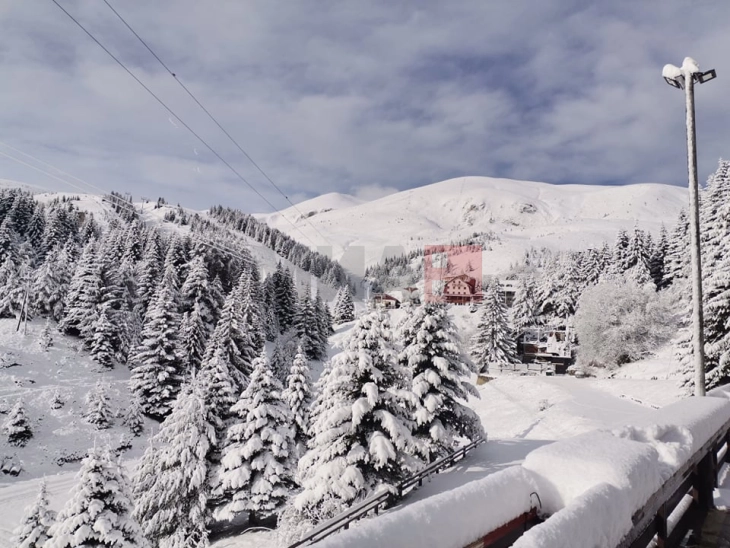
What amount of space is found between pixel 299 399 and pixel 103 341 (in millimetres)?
38060

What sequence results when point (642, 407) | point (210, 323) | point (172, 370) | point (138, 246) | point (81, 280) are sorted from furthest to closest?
point (138, 246) < point (210, 323) < point (81, 280) < point (172, 370) < point (642, 407)

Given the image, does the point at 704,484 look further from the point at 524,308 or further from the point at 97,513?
the point at 524,308

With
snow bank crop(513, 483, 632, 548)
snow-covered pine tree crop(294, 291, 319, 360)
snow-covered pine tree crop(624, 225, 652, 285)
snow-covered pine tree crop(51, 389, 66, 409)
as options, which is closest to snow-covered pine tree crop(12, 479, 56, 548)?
snow bank crop(513, 483, 632, 548)

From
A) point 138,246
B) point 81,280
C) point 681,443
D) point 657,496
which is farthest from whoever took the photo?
point 138,246

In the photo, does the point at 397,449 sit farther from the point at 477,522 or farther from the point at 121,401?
the point at 121,401

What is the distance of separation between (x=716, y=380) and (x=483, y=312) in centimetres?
3864

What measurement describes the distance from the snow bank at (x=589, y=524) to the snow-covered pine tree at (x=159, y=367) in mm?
47785

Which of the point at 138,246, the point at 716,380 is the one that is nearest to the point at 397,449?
the point at 716,380

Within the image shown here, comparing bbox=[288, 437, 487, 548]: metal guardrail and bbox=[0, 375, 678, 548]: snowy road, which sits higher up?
bbox=[288, 437, 487, 548]: metal guardrail

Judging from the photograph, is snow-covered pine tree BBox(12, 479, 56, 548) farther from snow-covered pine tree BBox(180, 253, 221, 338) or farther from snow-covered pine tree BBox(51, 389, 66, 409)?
snow-covered pine tree BBox(180, 253, 221, 338)

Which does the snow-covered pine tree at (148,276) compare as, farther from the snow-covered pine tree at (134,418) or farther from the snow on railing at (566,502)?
the snow on railing at (566,502)

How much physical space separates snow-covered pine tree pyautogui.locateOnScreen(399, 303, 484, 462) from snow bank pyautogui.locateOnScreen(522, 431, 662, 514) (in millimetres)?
16963

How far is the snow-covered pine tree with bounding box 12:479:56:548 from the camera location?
16.9m

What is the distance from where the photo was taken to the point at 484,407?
3969 cm
